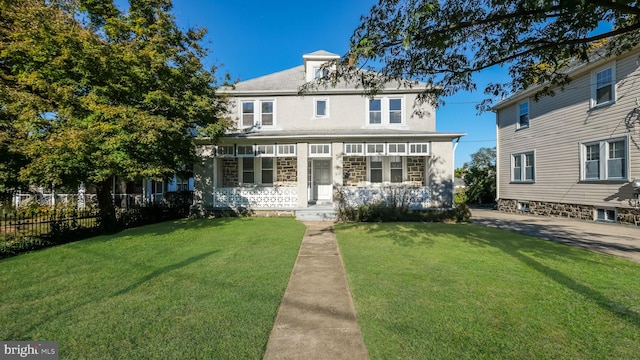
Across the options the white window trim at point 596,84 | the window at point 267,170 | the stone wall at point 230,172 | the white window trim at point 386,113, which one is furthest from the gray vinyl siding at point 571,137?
the stone wall at point 230,172

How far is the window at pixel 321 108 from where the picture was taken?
13984mm

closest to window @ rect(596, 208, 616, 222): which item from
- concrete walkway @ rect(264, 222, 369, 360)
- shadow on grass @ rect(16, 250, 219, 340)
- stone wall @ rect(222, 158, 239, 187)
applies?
concrete walkway @ rect(264, 222, 369, 360)

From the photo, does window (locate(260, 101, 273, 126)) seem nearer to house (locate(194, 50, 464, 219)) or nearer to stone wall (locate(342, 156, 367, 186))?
house (locate(194, 50, 464, 219))

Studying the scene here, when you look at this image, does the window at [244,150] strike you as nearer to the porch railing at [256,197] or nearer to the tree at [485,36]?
the porch railing at [256,197]

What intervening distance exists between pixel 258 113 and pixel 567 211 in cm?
1532

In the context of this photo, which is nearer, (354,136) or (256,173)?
(354,136)

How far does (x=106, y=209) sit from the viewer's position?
961cm

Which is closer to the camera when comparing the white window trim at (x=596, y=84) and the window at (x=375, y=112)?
the white window trim at (x=596, y=84)

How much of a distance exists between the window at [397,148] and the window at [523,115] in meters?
7.62

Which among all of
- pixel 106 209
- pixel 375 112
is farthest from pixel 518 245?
pixel 106 209

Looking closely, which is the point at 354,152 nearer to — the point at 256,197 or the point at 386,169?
the point at 386,169

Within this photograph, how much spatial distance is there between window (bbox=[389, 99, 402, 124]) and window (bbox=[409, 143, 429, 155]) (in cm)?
192

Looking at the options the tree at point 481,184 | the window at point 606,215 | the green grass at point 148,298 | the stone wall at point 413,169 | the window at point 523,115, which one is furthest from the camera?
the tree at point 481,184

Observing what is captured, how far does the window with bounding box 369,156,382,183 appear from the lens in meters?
14.1
